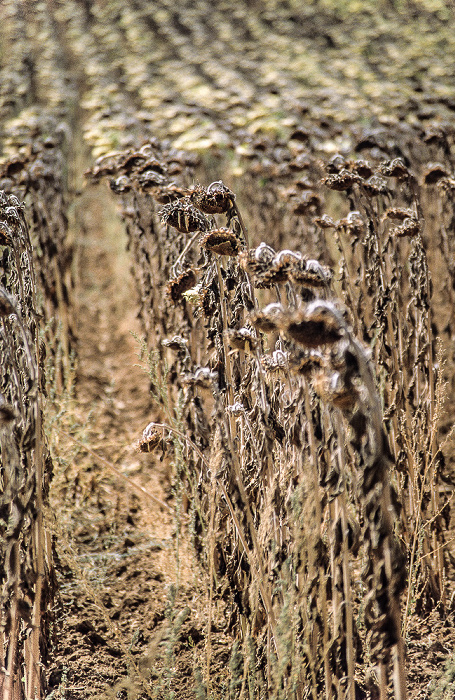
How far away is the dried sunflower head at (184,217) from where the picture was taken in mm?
1376

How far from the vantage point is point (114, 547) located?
207 cm

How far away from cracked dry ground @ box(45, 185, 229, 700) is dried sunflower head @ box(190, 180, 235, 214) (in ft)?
2.02

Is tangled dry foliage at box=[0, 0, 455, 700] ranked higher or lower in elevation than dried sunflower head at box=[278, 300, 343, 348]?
lower

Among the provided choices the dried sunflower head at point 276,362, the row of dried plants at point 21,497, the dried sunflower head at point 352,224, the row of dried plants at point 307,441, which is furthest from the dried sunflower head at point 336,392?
the dried sunflower head at point 352,224

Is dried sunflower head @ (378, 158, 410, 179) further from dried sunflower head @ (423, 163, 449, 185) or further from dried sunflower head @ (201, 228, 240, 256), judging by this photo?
Answer: dried sunflower head @ (201, 228, 240, 256)

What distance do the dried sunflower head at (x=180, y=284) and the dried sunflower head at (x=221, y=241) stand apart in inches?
7.7

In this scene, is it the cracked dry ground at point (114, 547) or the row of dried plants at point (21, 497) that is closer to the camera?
the row of dried plants at point (21, 497)

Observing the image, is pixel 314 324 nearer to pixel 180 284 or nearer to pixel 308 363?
pixel 308 363

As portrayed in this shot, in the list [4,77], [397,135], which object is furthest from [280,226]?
[4,77]

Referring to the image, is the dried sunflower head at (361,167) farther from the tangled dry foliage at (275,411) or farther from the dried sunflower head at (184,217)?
the dried sunflower head at (184,217)

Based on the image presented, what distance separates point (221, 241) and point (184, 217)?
14 cm

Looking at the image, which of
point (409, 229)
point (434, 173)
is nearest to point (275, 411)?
point (409, 229)

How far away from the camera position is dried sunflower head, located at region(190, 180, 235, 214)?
1341mm

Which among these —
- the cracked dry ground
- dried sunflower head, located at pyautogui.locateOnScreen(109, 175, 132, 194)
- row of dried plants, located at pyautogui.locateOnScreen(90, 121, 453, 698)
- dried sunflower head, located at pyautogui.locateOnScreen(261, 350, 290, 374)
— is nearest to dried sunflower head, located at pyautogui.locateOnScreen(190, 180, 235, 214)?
row of dried plants, located at pyautogui.locateOnScreen(90, 121, 453, 698)
